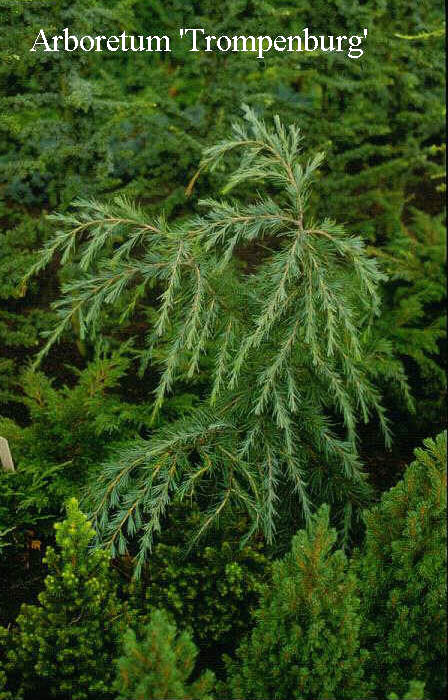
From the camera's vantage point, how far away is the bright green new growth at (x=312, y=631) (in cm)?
194

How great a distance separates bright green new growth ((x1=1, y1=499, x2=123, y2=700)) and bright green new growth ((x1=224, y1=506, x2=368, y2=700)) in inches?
22.2

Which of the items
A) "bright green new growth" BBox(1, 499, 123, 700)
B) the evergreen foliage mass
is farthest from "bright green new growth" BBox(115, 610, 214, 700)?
"bright green new growth" BBox(1, 499, 123, 700)

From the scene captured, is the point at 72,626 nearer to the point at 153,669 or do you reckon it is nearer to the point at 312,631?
the point at 153,669

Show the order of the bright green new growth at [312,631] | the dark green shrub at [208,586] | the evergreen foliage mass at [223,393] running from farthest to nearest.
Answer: the dark green shrub at [208,586], the evergreen foliage mass at [223,393], the bright green new growth at [312,631]

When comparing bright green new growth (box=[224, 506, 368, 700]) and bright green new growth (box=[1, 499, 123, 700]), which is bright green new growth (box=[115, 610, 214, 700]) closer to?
bright green new growth (box=[224, 506, 368, 700])

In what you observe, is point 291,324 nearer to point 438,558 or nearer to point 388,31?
point 438,558

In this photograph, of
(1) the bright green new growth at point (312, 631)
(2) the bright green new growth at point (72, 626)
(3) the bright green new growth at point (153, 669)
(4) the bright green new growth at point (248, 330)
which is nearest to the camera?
(3) the bright green new growth at point (153, 669)

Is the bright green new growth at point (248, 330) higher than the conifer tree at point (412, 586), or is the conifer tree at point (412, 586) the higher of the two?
the bright green new growth at point (248, 330)

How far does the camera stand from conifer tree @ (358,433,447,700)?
2037 mm

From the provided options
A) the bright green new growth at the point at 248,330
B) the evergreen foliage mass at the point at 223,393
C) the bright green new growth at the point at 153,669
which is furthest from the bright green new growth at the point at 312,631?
the bright green new growth at the point at 248,330

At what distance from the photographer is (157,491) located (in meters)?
2.63

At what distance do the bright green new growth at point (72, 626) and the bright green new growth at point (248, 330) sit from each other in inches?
10.0

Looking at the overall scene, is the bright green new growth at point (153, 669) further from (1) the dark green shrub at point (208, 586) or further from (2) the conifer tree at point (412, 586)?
(1) the dark green shrub at point (208, 586)

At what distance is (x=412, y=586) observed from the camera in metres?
2.08
